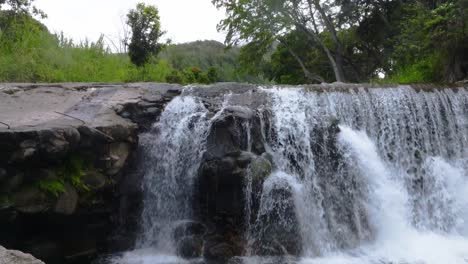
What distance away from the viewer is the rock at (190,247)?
22.4 ft

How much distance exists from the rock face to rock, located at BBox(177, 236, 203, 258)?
A: 42.9 inches

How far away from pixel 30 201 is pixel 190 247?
2.44 meters

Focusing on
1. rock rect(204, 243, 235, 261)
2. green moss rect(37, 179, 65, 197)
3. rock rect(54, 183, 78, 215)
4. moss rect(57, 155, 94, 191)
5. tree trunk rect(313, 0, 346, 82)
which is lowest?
rock rect(204, 243, 235, 261)

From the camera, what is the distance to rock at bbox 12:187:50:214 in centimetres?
591

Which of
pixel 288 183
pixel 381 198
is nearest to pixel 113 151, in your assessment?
pixel 288 183

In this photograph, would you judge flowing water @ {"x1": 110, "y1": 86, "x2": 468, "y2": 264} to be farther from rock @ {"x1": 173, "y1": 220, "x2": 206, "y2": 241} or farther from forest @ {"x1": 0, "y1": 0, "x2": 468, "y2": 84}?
forest @ {"x1": 0, "y1": 0, "x2": 468, "y2": 84}

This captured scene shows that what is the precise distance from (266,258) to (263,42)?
1313 centimetres

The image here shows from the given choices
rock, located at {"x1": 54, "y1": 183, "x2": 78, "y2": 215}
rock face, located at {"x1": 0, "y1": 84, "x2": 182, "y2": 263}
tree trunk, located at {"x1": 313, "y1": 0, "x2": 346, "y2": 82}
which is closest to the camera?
rock face, located at {"x1": 0, "y1": 84, "x2": 182, "y2": 263}

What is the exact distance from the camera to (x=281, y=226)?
7023 mm

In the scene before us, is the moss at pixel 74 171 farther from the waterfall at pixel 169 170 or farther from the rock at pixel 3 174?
the waterfall at pixel 169 170

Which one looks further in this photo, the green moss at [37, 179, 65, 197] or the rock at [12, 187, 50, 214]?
the green moss at [37, 179, 65, 197]

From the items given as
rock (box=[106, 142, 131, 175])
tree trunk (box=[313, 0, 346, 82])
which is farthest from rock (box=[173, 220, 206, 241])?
tree trunk (box=[313, 0, 346, 82])

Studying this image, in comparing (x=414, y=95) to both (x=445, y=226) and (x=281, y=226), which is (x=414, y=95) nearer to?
(x=445, y=226)

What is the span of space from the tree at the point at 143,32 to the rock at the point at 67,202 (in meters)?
6.86
